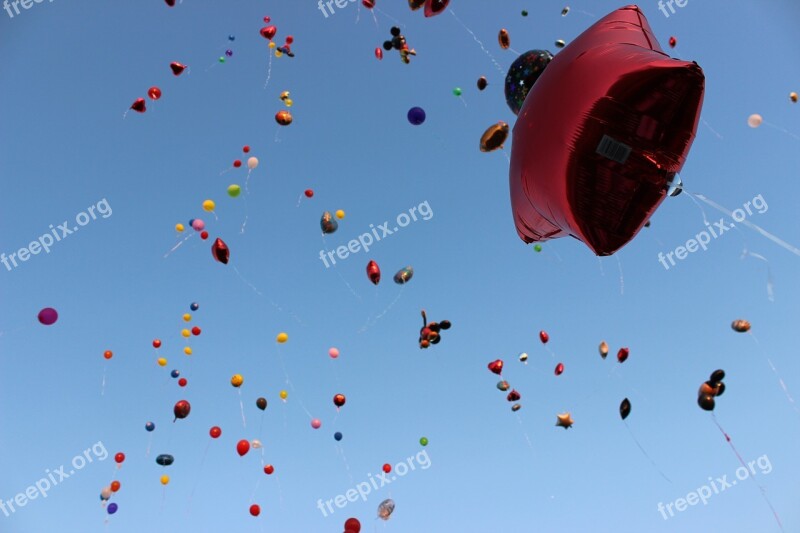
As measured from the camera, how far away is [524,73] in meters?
5.59

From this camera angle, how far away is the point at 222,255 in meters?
7.27

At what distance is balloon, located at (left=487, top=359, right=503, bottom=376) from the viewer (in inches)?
324

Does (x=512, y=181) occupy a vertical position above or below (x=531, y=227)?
above

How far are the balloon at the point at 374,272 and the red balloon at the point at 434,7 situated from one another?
3412 mm

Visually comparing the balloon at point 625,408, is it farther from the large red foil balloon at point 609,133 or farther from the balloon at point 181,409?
the balloon at point 181,409

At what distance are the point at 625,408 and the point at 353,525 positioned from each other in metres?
4.10

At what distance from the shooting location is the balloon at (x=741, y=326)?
634 cm

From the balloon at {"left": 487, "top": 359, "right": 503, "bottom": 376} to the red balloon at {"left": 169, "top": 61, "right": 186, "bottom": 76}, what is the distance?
21.1 ft

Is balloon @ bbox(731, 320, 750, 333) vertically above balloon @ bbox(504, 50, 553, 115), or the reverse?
balloon @ bbox(504, 50, 553, 115)

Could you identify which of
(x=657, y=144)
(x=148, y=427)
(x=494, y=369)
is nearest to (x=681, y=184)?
(x=657, y=144)

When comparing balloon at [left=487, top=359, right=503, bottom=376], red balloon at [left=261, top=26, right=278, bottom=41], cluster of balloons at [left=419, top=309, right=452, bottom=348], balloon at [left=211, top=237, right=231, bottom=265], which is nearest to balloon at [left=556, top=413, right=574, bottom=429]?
balloon at [left=487, top=359, right=503, bottom=376]

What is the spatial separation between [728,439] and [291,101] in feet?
24.4

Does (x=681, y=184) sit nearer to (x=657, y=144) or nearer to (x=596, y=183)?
(x=657, y=144)

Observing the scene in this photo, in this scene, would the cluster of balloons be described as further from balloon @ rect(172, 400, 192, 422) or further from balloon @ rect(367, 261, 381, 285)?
balloon @ rect(172, 400, 192, 422)
